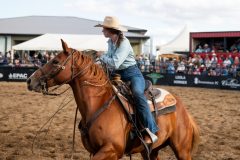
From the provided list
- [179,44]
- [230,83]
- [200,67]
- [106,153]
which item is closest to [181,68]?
[200,67]

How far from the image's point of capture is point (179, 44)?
114ft

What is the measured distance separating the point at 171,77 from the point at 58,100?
8.70 metres

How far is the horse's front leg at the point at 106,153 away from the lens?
4590 millimetres

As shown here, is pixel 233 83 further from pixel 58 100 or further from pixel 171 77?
pixel 58 100

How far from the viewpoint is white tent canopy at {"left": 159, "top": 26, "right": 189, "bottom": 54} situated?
112 ft

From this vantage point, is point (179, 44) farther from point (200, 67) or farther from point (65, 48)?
point (65, 48)

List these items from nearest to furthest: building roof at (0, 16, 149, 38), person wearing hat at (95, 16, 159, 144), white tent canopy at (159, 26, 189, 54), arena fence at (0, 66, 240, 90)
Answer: person wearing hat at (95, 16, 159, 144)
arena fence at (0, 66, 240, 90)
white tent canopy at (159, 26, 189, 54)
building roof at (0, 16, 149, 38)

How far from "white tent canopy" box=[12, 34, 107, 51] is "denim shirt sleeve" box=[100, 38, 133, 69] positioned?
68.8 ft

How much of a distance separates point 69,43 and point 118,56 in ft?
74.2

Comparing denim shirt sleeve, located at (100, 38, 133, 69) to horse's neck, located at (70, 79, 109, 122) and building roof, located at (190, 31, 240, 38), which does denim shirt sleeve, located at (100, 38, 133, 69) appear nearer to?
horse's neck, located at (70, 79, 109, 122)

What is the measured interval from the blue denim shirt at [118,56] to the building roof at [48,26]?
35.9 m

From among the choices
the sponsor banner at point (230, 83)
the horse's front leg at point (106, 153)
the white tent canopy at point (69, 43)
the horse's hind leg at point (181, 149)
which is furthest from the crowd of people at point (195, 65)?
the horse's front leg at point (106, 153)

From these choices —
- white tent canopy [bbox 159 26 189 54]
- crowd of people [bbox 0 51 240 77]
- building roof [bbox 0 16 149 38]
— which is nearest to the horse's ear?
crowd of people [bbox 0 51 240 77]

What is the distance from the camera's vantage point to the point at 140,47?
43.2 m
